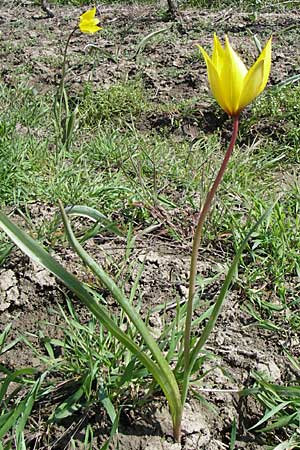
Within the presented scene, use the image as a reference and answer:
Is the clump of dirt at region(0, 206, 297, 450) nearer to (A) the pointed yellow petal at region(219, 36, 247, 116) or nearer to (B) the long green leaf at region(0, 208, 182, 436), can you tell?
(B) the long green leaf at region(0, 208, 182, 436)

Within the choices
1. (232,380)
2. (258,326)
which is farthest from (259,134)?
(232,380)

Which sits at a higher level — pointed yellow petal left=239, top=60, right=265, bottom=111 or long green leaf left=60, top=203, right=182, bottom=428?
pointed yellow petal left=239, top=60, right=265, bottom=111

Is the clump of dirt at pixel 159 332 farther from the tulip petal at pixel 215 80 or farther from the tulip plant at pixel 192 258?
the tulip petal at pixel 215 80

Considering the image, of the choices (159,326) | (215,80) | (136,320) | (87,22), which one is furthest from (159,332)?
(87,22)

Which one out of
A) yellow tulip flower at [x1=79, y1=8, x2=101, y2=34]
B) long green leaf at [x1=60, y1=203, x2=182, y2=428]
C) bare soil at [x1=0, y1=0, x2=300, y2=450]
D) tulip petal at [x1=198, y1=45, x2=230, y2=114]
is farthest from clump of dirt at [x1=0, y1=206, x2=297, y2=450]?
yellow tulip flower at [x1=79, y1=8, x2=101, y2=34]

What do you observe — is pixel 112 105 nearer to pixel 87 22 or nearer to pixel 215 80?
pixel 87 22

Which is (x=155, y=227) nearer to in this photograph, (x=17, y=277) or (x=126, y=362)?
(x=17, y=277)

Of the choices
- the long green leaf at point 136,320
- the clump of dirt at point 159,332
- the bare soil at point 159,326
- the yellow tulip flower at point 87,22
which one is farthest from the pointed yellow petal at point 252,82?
the yellow tulip flower at point 87,22
